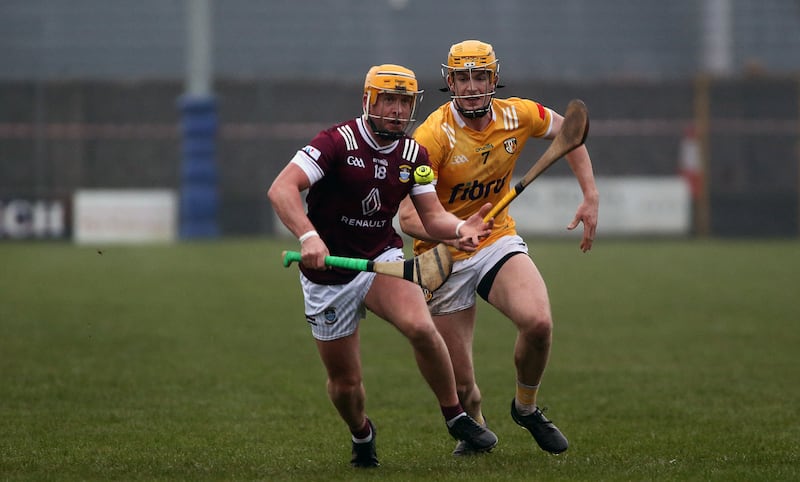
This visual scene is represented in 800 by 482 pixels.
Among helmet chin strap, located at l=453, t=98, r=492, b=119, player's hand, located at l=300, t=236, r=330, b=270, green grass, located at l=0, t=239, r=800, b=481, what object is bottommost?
green grass, located at l=0, t=239, r=800, b=481

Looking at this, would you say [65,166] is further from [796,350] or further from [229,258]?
[796,350]

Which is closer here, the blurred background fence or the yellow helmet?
the yellow helmet

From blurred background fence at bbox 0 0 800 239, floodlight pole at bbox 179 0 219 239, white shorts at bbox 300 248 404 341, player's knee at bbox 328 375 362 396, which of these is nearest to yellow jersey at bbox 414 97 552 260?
white shorts at bbox 300 248 404 341

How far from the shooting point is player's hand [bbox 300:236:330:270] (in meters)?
5.70

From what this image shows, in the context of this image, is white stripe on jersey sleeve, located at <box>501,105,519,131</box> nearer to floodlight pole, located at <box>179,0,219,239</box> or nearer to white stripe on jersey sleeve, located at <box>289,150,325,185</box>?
white stripe on jersey sleeve, located at <box>289,150,325,185</box>

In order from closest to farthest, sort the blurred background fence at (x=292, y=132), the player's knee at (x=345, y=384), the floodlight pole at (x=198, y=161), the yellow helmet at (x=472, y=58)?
1. the player's knee at (x=345, y=384)
2. the yellow helmet at (x=472, y=58)
3. the floodlight pole at (x=198, y=161)
4. the blurred background fence at (x=292, y=132)

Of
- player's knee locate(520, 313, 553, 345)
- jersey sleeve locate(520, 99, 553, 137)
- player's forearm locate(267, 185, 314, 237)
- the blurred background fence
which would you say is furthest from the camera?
the blurred background fence

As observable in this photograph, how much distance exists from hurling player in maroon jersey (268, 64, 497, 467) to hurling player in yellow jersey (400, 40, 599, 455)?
0.39 metres

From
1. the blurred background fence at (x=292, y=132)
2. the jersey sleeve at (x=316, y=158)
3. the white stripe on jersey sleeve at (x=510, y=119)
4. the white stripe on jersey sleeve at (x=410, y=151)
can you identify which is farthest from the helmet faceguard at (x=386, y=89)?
the blurred background fence at (x=292, y=132)

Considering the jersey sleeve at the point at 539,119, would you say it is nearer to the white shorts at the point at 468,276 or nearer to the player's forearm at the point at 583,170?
the player's forearm at the point at 583,170

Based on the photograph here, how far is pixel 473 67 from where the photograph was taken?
6781 millimetres

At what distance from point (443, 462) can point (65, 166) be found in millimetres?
20675

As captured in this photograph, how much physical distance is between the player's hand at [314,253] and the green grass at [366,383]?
1007 millimetres

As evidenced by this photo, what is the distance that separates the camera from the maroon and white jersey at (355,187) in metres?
6.09
